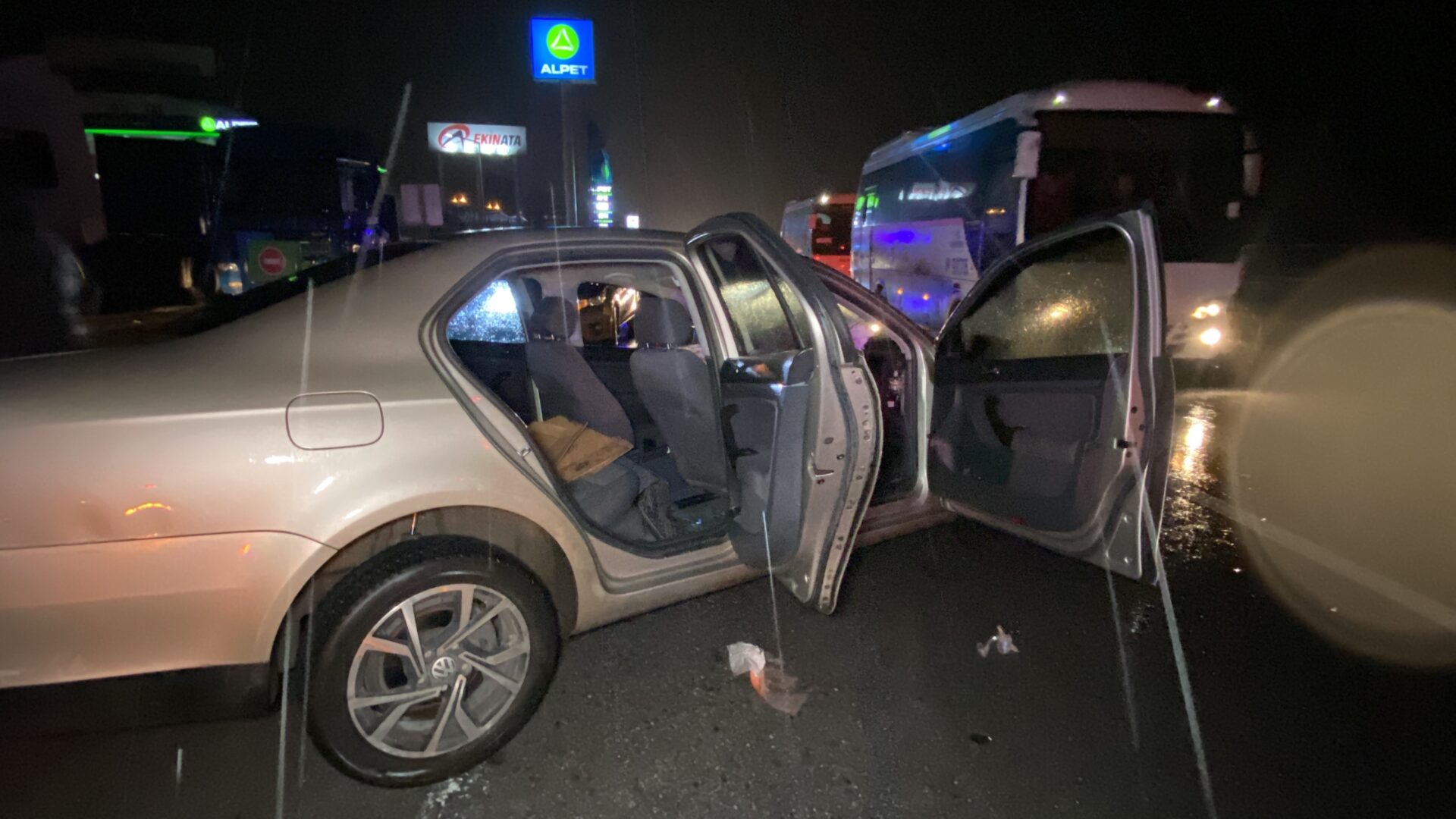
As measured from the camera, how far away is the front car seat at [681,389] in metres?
3.21

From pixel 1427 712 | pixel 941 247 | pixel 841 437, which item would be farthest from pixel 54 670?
pixel 941 247

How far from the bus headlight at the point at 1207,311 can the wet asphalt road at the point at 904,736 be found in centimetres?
510

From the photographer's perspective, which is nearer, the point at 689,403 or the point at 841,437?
the point at 841,437

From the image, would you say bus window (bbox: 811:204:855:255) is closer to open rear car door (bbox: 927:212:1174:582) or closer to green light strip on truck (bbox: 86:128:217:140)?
green light strip on truck (bbox: 86:128:217:140)

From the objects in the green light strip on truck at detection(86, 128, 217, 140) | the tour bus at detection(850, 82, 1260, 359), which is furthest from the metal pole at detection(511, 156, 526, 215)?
the tour bus at detection(850, 82, 1260, 359)

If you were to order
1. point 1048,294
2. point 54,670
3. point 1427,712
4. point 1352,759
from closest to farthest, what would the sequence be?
point 54,670
point 1352,759
point 1427,712
point 1048,294

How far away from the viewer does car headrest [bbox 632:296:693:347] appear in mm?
3197

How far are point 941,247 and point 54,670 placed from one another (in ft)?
30.7

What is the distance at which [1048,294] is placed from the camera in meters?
3.28

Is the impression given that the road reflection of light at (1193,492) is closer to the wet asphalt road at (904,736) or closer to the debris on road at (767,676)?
the wet asphalt road at (904,736)

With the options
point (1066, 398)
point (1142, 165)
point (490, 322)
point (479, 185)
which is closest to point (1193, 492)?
point (1066, 398)

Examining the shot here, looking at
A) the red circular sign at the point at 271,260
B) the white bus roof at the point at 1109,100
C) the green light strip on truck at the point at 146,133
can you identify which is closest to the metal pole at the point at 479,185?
the green light strip on truck at the point at 146,133

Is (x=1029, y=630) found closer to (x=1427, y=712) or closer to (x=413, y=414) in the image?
(x=1427, y=712)

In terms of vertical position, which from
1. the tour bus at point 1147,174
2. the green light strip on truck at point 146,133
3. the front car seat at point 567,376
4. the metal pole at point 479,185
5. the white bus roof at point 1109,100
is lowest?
the front car seat at point 567,376
